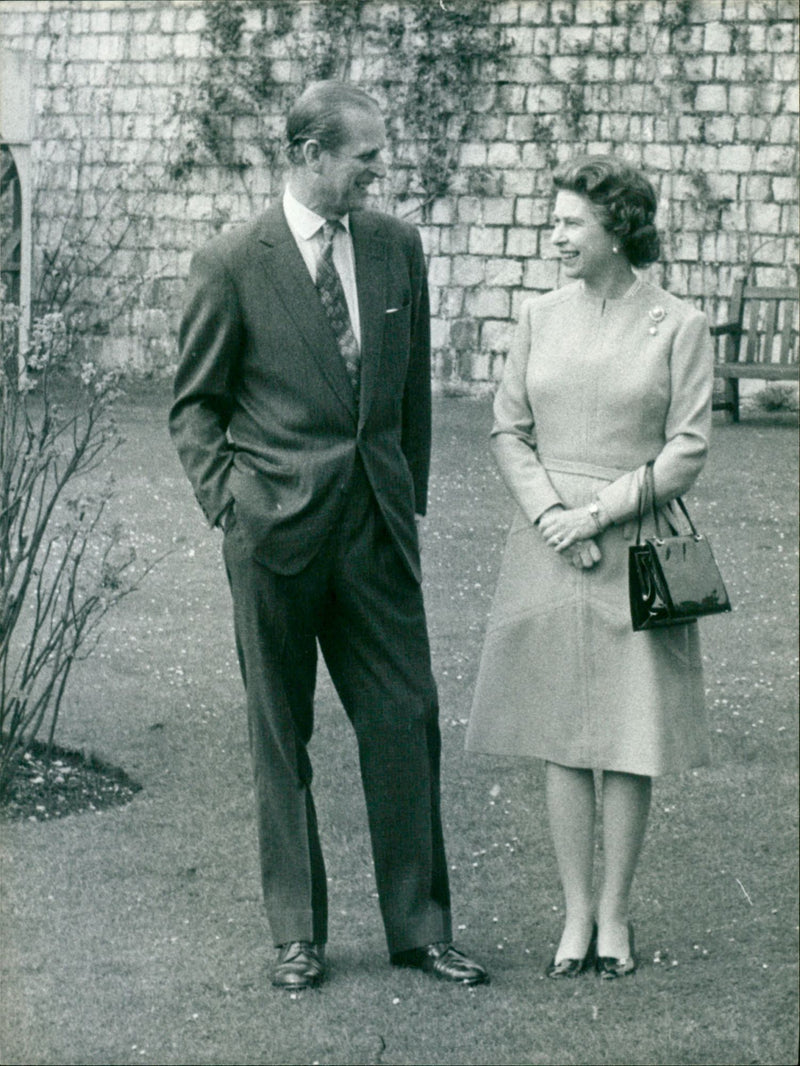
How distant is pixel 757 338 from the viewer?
52.3 ft

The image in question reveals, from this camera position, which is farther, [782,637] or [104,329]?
[104,329]

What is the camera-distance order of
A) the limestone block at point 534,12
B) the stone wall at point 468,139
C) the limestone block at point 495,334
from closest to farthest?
the stone wall at point 468,139
the limestone block at point 534,12
the limestone block at point 495,334

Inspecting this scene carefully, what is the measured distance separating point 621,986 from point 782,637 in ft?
14.2

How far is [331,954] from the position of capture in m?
4.59

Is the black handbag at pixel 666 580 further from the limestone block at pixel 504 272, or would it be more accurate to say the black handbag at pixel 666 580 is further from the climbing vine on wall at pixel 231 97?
the climbing vine on wall at pixel 231 97

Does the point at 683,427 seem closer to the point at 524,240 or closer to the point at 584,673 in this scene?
the point at 584,673

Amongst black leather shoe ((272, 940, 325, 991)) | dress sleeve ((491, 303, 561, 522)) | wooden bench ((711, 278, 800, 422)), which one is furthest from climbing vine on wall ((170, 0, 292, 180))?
black leather shoe ((272, 940, 325, 991))

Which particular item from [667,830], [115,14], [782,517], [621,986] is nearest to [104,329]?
[115,14]

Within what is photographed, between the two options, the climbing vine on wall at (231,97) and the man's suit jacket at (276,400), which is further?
the climbing vine on wall at (231,97)

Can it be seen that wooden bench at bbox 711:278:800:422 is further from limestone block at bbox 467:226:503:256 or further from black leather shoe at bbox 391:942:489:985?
black leather shoe at bbox 391:942:489:985

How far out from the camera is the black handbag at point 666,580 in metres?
4.22

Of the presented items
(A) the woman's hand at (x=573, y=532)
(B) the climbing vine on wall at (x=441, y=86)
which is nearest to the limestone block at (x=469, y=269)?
(B) the climbing vine on wall at (x=441, y=86)

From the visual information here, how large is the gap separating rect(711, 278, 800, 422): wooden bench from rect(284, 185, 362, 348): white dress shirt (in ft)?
36.6

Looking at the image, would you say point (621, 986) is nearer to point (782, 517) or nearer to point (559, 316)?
point (559, 316)
